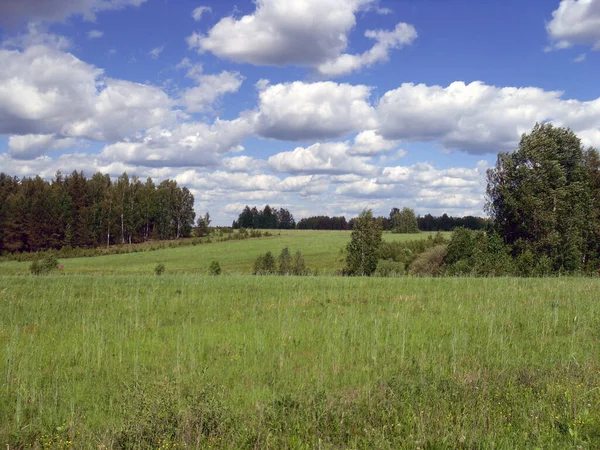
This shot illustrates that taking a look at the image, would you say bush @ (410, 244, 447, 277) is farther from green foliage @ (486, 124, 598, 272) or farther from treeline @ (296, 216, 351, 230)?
treeline @ (296, 216, 351, 230)

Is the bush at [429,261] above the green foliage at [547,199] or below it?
below

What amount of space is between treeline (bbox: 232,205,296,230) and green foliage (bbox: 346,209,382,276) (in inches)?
4465

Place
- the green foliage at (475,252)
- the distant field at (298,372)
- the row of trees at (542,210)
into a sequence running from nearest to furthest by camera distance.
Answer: the distant field at (298,372)
the green foliage at (475,252)
the row of trees at (542,210)

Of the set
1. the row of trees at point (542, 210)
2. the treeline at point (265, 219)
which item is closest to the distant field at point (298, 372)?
the row of trees at point (542, 210)

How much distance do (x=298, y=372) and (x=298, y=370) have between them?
0.10 metres

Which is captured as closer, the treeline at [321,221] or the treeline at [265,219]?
the treeline at [321,221]

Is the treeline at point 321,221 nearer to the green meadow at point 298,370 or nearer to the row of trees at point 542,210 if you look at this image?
the row of trees at point 542,210

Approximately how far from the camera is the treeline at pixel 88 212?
280 ft

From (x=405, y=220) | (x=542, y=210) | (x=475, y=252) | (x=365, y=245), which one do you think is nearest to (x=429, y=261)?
(x=365, y=245)

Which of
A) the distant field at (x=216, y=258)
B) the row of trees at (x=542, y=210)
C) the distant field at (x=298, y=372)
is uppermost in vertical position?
the row of trees at (x=542, y=210)

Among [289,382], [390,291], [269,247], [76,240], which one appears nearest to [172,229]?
[76,240]

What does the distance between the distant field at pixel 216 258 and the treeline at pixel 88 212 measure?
15.1 meters

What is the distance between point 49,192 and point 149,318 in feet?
308

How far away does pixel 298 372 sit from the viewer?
791cm
